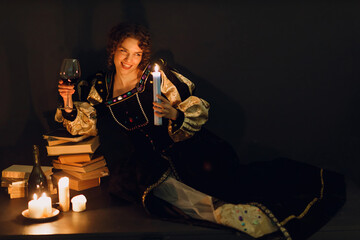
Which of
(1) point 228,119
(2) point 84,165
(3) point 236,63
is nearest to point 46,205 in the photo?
(2) point 84,165

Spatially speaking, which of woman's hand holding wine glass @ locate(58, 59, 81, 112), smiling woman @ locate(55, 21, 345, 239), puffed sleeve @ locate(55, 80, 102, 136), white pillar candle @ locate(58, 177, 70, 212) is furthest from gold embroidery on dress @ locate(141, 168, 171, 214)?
woman's hand holding wine glass @ locate(58, 59, 81, 112)

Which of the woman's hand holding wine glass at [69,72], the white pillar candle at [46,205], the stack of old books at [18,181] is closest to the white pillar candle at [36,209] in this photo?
the white pillar candle at [46,205]

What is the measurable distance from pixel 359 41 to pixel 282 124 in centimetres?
60

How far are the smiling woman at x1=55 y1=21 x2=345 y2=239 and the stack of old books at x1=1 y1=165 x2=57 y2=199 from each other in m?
0.28

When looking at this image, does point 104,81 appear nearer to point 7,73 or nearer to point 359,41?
point 7,73

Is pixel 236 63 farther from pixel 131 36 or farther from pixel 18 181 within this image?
pixel 18 181

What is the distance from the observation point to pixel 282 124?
237 centimetres

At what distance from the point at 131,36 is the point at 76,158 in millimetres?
658

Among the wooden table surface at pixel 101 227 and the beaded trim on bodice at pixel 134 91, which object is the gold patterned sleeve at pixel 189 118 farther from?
the wooden table surface at pixel 101 227

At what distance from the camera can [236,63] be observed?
229cm

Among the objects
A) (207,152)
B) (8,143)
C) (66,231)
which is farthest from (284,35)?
(8,143)

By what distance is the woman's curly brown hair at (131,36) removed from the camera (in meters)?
2.05

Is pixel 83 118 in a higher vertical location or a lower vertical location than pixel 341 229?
higher

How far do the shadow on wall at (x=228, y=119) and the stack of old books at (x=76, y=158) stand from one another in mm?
615
